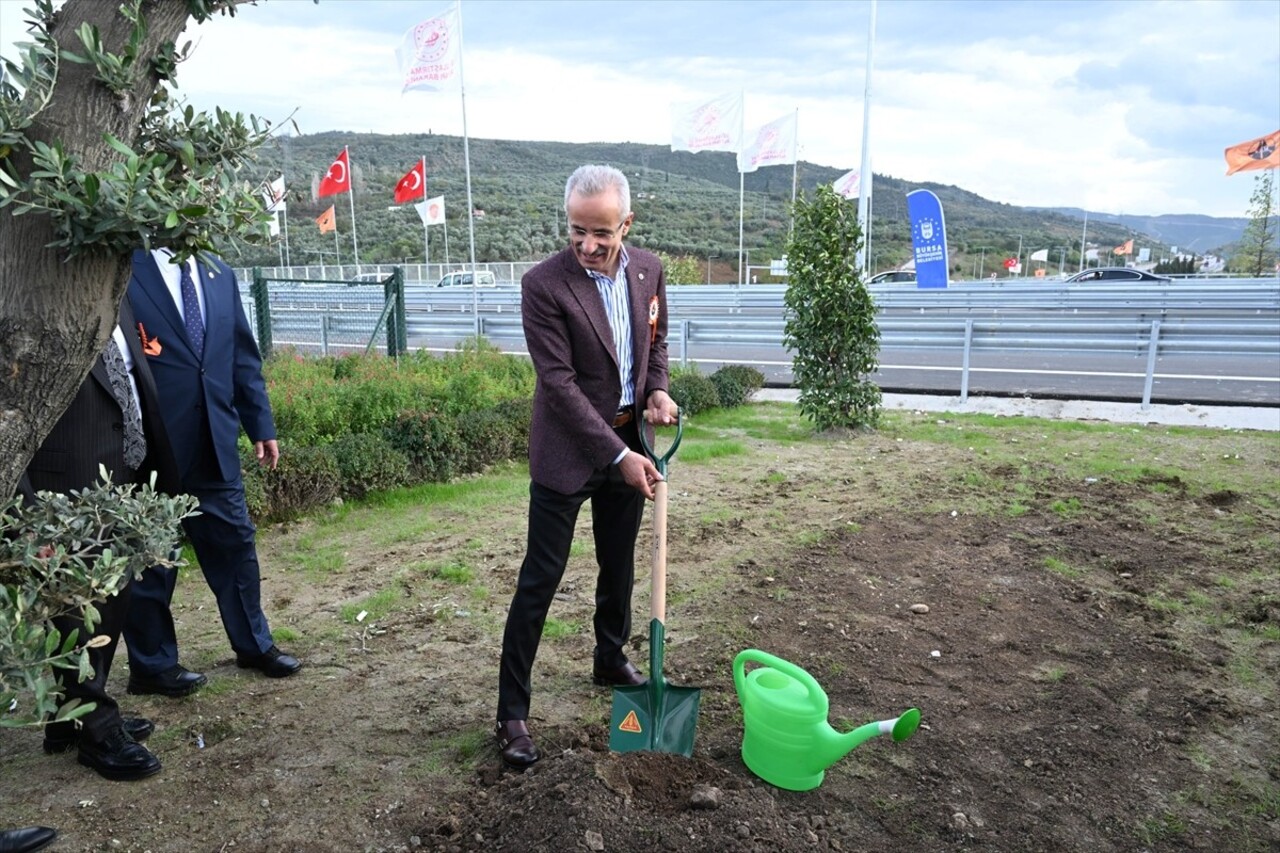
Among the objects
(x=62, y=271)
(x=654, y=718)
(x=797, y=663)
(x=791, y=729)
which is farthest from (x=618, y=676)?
(x=62, y=271)

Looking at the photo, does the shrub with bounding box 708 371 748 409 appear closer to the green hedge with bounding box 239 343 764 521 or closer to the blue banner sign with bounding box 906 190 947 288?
the green hedge with bounding box 239 343 764 521

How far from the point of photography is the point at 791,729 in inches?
107

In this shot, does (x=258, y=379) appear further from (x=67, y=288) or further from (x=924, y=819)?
(x=924, y=819)

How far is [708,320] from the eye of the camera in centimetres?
1374

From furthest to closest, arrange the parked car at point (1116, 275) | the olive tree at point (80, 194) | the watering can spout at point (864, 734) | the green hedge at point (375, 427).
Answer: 1. the parked car at point (1116, 275)
2. the green hedge at point (375, 427)
3. the watering can spout at point (864, 734)
4. the olive tree at point (80, 194)

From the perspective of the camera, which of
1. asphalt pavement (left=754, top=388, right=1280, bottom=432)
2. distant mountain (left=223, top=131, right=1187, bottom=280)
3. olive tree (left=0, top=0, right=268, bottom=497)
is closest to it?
olive tree (left=0, top=0, right=268, bottom=497)

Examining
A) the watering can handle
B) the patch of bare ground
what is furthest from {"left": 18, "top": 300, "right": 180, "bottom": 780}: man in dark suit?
the watering can handle

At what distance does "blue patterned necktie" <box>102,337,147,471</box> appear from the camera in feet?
9.69

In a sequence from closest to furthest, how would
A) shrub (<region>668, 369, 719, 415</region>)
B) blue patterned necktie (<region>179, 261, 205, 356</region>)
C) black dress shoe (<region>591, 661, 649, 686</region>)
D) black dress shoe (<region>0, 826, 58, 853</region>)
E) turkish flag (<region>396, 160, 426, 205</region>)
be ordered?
black dress shoe (<region>0, 826, 58, 853</region>)
blue patterned necktie (<region>179, 261, 205, 356</region>)
black dress shoe (<region>591, 661, 649, 686</region>)
shrub (<region>668, 369, 719, 415</region>)
turkish flag (<region>396, 160, 426, 205</region>)

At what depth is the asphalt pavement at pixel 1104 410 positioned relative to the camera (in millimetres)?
9008

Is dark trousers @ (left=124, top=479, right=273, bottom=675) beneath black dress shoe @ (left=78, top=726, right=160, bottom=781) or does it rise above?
above

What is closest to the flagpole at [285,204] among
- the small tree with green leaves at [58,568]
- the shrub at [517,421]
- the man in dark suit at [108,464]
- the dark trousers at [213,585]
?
the man in dark suit at [108,464]

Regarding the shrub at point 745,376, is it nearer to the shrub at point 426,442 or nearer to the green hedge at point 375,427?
the green hedge at point 375,427

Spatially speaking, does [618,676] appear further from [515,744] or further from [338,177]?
[338,177]
